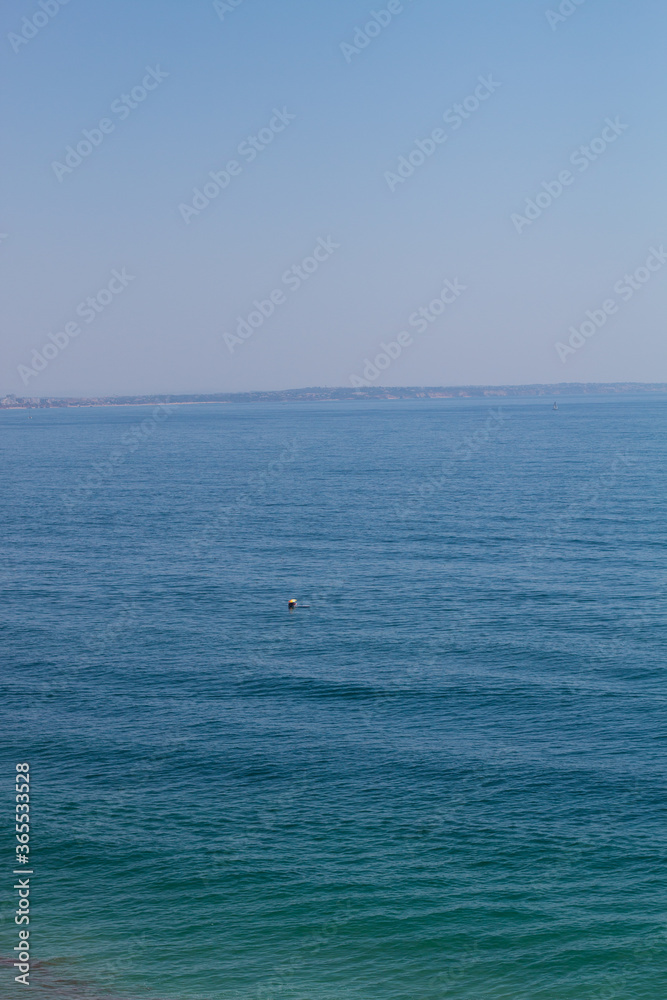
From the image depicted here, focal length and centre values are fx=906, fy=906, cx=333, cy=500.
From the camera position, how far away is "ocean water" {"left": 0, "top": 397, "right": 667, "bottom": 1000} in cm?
3594

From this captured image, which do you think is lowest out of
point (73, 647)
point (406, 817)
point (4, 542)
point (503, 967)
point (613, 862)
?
point (503, 967)

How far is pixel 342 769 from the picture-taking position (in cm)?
4978

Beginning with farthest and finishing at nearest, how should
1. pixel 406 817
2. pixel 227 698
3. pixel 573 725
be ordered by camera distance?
pixel 227 698, pixel 573 725, pixel 406 817

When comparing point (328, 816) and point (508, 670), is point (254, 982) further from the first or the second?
point (508, 670)

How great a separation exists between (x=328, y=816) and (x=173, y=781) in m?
9.22

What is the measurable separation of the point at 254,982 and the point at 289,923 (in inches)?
139

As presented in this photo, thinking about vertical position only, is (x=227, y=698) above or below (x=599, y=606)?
below

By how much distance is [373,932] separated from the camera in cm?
3697

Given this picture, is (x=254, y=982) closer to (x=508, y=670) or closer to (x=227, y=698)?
(x=227, y=698)

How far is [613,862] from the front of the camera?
4112 cm

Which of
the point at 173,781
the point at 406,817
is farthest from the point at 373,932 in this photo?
the point at 173,781

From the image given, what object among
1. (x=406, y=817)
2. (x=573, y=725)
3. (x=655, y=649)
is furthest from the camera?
(x=655, y=649)

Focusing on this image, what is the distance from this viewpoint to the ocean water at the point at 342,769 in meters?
35.9

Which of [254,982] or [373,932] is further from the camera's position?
[373,932]
